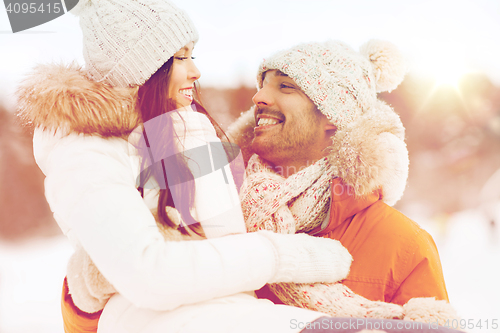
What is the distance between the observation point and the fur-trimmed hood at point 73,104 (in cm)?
93

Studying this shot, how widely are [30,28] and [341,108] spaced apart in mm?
1485

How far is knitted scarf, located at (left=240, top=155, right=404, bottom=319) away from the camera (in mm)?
1054

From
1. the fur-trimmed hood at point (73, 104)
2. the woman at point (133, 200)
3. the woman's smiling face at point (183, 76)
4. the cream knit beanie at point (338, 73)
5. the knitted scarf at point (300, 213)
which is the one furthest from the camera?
the cream knit beanie at point (338, 73)

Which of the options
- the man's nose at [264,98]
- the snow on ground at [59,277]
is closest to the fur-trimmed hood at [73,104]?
the man's nose at [264,98]

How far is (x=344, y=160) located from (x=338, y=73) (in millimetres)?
505

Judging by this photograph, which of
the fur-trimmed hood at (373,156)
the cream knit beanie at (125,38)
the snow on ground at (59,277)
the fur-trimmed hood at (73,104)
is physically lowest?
the snow on ground at (59,277)

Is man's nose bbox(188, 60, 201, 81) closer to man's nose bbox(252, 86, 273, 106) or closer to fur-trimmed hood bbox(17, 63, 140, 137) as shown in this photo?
fur-trimmed hood bbox(17, 63, 140, 137)

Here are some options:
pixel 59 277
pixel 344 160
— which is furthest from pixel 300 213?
pixel 59 277

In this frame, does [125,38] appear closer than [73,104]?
No

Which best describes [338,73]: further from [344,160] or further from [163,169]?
[163,169]

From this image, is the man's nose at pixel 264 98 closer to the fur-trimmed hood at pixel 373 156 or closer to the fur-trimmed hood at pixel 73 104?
the fur-trimmed hood at pixel 373 156

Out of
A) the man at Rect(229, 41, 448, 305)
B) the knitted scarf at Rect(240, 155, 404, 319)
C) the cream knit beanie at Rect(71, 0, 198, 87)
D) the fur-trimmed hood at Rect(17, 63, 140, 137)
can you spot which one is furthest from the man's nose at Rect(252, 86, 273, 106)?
the fur-trimmed hood at Rect(17, 63, 140, 137)

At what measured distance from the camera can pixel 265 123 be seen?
1.70 m

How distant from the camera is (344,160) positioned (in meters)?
1.33
